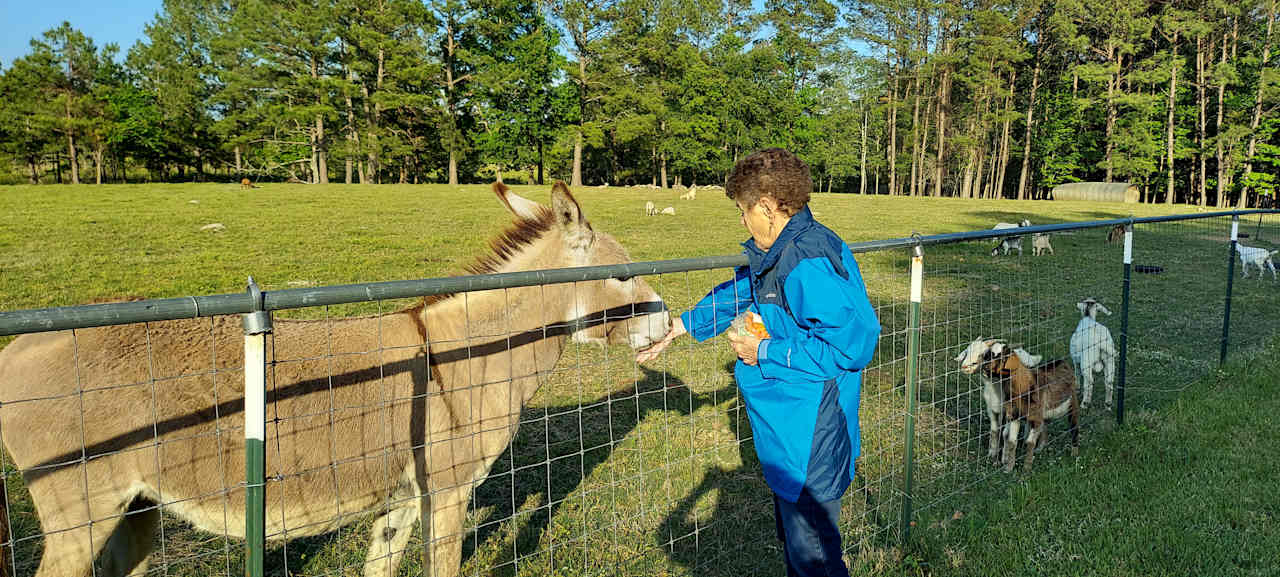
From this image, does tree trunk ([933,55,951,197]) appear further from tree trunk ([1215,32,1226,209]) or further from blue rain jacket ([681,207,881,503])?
blue rain jacket ([681,207,881,503])

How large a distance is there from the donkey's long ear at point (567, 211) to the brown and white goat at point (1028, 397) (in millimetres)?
3807

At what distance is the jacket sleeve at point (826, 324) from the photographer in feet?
7.59

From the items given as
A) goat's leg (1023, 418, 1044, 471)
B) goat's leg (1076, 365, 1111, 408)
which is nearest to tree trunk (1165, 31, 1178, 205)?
goat's leg (1076, 365, 1111, 408)

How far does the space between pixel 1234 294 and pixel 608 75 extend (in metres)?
45.7

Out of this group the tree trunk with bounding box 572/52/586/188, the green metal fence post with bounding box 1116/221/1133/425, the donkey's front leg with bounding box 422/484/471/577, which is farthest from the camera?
the tree trunk with bounding box 572/52/586/188

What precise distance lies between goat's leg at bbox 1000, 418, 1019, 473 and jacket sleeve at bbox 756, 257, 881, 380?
362 cm

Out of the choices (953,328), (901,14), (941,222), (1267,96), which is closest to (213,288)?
(953,328)

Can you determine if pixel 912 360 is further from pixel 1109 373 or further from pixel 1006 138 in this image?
pixel 1006 138

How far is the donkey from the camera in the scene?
2.56 metres

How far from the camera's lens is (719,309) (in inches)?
128

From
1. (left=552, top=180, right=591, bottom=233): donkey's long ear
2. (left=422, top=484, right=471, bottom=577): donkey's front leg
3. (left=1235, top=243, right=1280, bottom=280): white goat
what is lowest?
(left=422, top=484, right=471, bottom=577): donkey's front leg

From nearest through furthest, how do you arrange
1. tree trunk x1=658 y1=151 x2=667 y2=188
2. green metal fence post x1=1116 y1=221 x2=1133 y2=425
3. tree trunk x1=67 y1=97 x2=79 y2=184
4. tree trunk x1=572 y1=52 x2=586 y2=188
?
green metal fence post x1=1116 y1=221 x2=1133 y2=425
tree trunk x1=67 y1=97 x2=79 y2=184
tree trunk x1=572 y1=52 x2=586 y2=188
tree trunk x1=658 y1=151 x2=667 y2=188

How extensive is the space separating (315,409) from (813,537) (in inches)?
91.2

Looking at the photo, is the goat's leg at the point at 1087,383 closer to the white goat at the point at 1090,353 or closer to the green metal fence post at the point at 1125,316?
the white goat at the point at 1090,353
